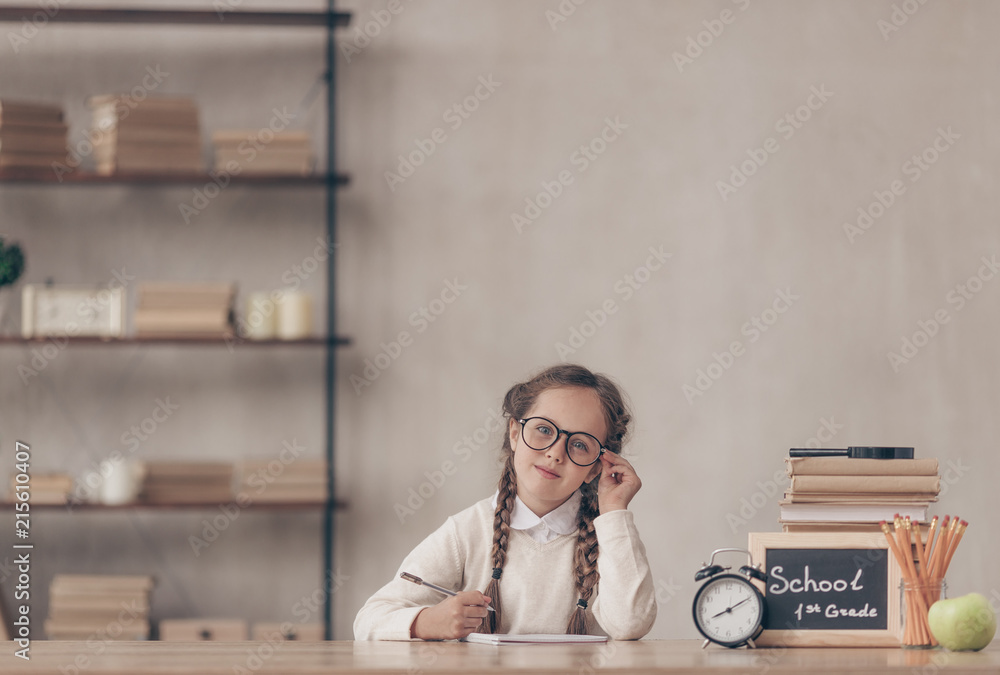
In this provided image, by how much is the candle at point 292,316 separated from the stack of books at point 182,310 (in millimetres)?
154

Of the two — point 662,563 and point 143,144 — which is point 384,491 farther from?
point 143,144

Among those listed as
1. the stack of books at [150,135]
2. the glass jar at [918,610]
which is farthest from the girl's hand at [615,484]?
the stack of books at [150,135]

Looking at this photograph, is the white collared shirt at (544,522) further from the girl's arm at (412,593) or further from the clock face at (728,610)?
the clock face at (728,610)

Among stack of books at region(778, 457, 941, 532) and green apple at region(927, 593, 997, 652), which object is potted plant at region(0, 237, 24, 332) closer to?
stack of books at region(778, 457, 941, 532)

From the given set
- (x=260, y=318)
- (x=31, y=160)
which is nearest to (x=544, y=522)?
(x=260, y=318)

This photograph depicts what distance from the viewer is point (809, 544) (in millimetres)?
1567

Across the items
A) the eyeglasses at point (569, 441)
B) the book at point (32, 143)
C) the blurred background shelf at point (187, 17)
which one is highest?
the blurred background shelf at point (187, 17)

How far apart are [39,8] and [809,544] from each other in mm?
2790

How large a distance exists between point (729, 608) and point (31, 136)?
8.15ft

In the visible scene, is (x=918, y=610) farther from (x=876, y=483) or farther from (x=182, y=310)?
(x=182, y=310)

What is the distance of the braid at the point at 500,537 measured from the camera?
1814 millimetres

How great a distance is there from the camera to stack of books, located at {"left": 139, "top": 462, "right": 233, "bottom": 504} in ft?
9.71

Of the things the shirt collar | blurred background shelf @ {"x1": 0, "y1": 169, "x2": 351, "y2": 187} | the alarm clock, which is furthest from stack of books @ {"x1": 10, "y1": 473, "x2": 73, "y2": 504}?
the alarm clock

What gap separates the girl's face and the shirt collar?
10mm
